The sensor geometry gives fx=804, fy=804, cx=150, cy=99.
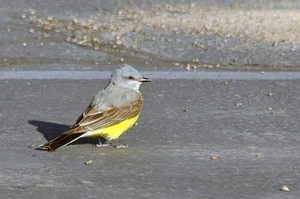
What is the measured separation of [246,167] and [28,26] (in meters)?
6.66

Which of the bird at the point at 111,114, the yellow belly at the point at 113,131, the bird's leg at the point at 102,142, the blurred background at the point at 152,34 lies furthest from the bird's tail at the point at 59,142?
the blurred background at the point at 152,34

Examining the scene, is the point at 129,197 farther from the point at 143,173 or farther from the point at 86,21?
the point at 86,21

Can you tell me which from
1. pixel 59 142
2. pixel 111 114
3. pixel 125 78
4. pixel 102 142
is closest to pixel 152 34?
pixel 125 78

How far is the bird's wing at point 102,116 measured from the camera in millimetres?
6789

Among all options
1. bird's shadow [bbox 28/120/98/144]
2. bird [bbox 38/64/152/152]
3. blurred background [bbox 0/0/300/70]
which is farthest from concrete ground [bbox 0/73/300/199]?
blurred background [bbox 0/0/300/70]

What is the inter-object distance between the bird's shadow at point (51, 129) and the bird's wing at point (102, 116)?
1.16 feet

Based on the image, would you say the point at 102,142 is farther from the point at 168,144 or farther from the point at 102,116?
the point at 168,144

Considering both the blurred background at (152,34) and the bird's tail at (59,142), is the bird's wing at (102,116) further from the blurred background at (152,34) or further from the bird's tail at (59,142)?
the blurred background at (152,34)

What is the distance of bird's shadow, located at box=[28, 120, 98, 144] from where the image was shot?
7213mm

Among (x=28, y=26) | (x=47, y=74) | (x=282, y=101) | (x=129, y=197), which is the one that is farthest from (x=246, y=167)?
(x=28, y=26)

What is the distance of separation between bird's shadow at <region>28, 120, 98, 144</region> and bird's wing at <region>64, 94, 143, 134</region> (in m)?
0.35

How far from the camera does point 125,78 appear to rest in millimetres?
7352

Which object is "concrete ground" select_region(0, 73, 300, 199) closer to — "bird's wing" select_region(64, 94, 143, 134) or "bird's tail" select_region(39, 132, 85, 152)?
"bird's tail" select_region(39, 132, 85, 152)

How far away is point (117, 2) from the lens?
13961mm
